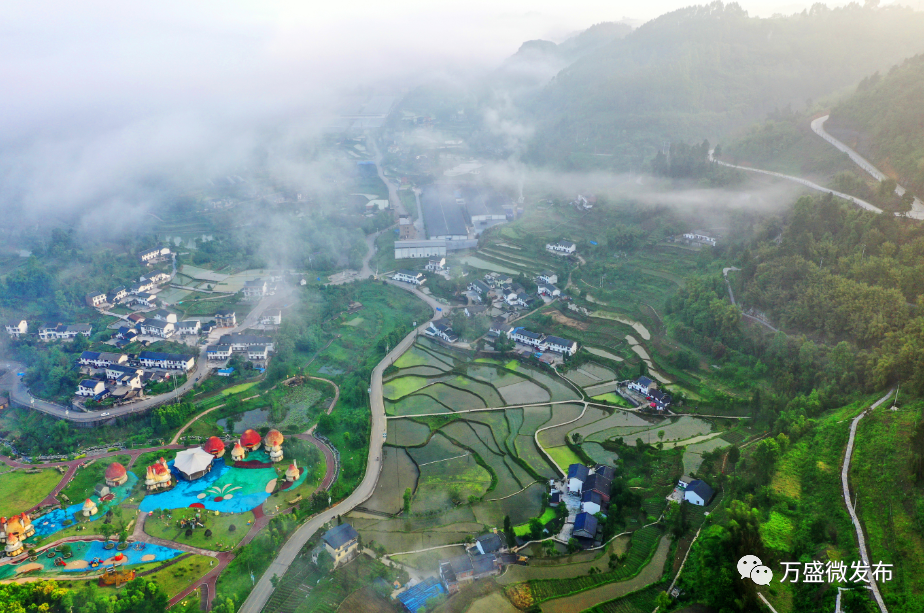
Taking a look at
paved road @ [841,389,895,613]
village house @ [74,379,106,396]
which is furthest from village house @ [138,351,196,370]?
paved road @ [841,389,895,613]

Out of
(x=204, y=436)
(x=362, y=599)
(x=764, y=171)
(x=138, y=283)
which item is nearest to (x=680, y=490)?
(x=362, y=599)

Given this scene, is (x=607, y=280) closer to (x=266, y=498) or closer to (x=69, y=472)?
(x=266, y=498)

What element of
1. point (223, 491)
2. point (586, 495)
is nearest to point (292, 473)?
point (223, 491)

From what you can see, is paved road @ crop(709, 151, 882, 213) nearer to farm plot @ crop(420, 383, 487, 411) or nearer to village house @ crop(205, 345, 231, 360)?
farm plot @ crop(420, 383, 487, 411)

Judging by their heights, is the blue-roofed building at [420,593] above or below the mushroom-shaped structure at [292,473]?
above

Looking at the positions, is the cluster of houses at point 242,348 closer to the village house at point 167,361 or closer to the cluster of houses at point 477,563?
the village house at point 167,361

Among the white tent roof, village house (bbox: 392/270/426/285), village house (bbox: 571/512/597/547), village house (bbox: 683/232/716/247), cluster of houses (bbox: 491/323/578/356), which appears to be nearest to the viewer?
village house (bbox: 571/512/597/547)

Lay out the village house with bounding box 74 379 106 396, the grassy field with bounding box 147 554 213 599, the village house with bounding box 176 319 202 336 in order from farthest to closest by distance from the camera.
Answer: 1. the village house with bounding box 176 319 202 336
2. the village house with bounding box 74 379 106 396
3. the grassy field with bounding box 147 554 213 599

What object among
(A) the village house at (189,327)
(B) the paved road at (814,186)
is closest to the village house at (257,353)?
(A) the village house at (189,327)
